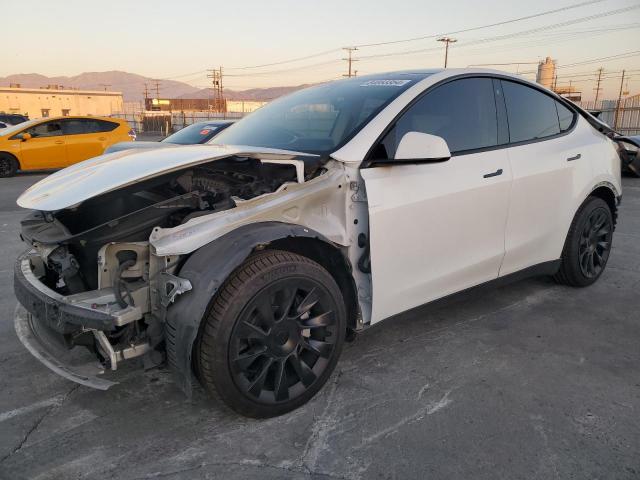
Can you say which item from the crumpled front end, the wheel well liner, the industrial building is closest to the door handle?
the crumpled front end

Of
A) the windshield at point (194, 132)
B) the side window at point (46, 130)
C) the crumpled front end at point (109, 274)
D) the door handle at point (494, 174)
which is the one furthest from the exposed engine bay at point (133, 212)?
the side window at point (46, 130)

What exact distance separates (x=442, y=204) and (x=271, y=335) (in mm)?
1234

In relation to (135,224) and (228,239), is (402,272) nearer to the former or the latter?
(228,239)

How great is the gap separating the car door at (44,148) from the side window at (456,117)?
1246cm

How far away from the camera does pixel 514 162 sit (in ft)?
10.8

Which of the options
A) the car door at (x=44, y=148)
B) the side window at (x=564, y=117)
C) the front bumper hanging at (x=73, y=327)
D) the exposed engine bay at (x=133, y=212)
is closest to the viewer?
the front bumper hanging at (x=73, y=327)

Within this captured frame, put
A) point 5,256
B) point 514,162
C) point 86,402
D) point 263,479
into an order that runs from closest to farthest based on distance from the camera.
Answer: point 263,479
point 86,402
point 514,162
point 5,256

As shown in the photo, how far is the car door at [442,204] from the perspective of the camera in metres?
2.66

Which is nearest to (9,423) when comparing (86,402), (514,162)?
(86,402)

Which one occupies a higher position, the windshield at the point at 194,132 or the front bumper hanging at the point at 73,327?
the windshield at the point at 194,132

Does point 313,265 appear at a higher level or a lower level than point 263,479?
higher

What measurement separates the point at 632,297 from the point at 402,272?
2545mm

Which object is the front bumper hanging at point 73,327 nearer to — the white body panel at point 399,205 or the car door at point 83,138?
the white body panel at point 399,205

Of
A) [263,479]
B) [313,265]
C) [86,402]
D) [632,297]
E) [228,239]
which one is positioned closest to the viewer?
[263,479]
